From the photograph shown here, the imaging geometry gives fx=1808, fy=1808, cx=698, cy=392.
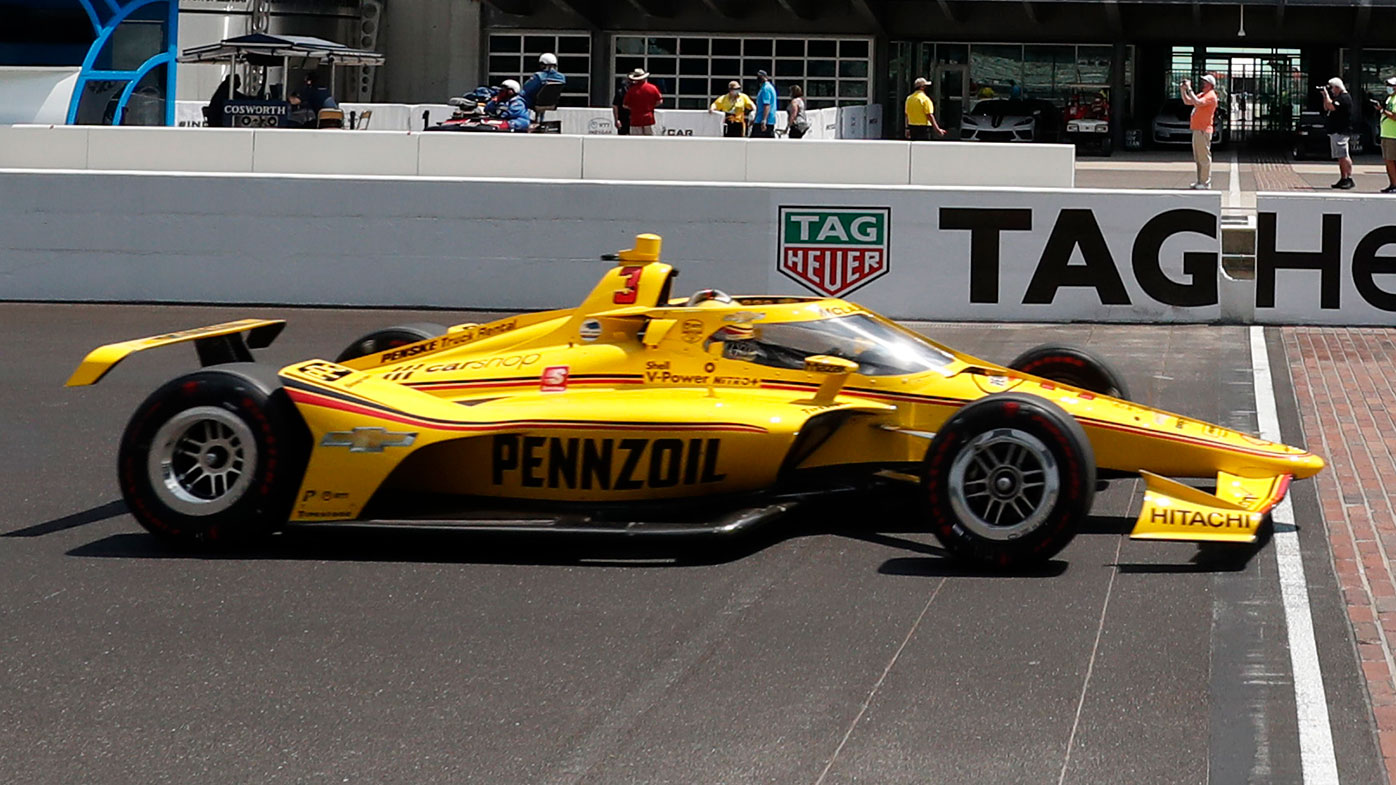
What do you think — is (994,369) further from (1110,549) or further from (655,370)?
(655,370)

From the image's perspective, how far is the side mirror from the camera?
7742 millimetres

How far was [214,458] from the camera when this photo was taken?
7617 millimetres

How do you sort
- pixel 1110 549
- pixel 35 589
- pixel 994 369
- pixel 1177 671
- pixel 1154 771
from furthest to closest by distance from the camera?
pixel 994 369 < pixel 1110 549 < pixel 35 589 < pixel 1177 671 < pixel 1154 771

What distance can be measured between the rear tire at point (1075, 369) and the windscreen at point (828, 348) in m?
1.13

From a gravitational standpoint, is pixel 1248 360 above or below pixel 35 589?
above

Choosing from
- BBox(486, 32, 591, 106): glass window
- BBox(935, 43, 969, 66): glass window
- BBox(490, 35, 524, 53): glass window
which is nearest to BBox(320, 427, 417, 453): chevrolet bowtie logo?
BBox(486, 32, 591, 106): glass window

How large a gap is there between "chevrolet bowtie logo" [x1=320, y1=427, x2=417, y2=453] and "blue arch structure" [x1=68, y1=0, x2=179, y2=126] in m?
18.9

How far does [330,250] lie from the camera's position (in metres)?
16.6

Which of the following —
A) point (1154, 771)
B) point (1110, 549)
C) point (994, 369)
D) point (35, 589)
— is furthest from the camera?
point (994, 369)

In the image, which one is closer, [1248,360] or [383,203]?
[1248,360]

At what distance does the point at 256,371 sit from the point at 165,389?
1.26 feet

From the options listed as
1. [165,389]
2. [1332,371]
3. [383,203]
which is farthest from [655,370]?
[383,203]

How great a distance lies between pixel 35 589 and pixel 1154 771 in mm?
4293

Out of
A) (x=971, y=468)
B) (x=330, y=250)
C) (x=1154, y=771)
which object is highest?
(x=330, y=250)
